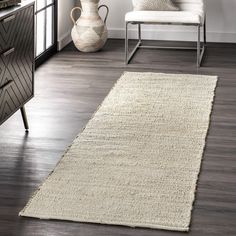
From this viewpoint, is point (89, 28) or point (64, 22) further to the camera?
point (64, 22)

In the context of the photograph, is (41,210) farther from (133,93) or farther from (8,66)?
(133,93)

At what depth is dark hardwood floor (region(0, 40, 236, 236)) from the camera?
9.62ft

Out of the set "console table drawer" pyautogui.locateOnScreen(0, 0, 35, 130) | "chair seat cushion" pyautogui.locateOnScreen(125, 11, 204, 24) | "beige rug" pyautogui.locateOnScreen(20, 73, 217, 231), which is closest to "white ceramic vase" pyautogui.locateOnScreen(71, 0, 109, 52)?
"chair seat cushion" pyautogui.locateOnScreen(125, 11, 204, 24)

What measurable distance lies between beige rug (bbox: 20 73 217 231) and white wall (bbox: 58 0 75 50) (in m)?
1.45

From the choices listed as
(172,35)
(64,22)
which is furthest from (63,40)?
(172,35)

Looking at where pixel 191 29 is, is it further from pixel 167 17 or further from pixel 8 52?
pixel 8 52

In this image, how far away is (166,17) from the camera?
550cm

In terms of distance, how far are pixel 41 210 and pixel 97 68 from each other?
2.67m

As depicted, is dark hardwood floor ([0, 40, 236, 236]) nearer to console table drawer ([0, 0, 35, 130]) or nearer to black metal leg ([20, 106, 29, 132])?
black metal leg ([20, 106, 29, 132])

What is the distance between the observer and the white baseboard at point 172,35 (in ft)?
21.3

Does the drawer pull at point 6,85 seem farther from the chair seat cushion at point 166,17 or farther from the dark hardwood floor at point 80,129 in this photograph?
the chair seat cushion at point 166,17

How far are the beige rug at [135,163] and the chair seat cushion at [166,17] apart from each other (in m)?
0.73

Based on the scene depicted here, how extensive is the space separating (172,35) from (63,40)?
109 centimetres

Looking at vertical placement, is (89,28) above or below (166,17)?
below
